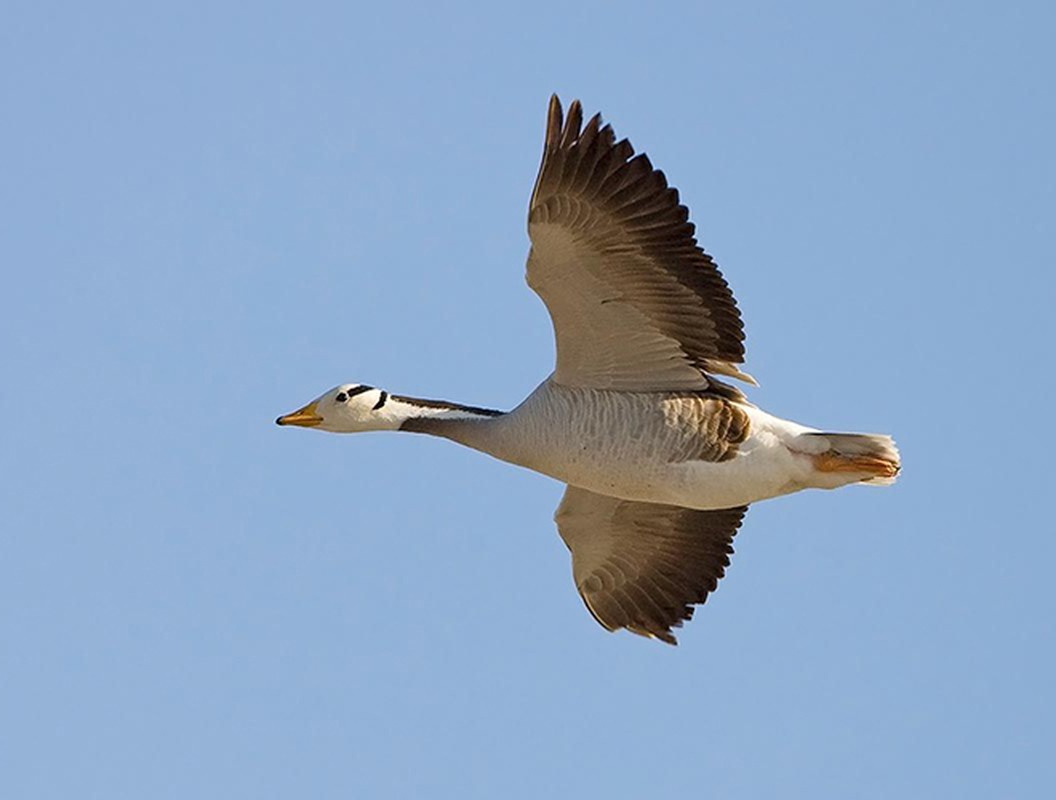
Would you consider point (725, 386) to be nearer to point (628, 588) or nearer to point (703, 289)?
point (703, 289)

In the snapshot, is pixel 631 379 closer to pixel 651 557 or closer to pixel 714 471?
pixel 714 471

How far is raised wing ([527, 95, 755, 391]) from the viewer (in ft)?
40.2

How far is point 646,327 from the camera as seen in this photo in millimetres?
13008

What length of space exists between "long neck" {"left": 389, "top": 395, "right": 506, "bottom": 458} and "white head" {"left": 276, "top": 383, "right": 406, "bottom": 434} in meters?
0.06

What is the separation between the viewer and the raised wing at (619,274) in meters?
12.2

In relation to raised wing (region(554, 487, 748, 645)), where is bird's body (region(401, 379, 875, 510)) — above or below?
above

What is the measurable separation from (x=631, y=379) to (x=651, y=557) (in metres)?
1.96

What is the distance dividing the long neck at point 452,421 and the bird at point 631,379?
10 mm

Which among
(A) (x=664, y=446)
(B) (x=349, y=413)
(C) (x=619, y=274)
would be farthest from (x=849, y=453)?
(B) (x=349, y=413)

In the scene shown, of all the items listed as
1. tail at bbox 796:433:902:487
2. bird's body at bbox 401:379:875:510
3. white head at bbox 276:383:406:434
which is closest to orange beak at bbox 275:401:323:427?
white head at bbox 276:383:406:434

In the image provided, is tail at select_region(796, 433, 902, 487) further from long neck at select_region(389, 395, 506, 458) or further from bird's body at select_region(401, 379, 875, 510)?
long neck at select_region(389, 395, 506, 458)

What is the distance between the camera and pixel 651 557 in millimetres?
14727

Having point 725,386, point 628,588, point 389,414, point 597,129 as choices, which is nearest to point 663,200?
point 597,129

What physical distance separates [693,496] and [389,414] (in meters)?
2.14
